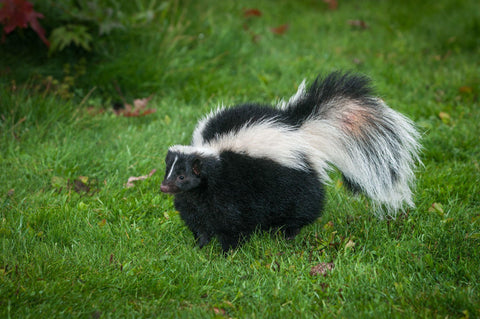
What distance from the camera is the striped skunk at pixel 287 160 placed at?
362cm

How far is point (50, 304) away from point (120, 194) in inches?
61.1

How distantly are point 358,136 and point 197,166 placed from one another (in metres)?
1.15

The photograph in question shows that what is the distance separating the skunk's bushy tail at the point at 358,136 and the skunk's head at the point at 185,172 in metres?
0.74

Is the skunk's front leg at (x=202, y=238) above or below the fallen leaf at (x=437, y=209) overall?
below

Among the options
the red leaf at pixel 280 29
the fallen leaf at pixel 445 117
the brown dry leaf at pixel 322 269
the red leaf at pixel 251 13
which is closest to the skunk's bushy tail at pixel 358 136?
the brown dry leaf at pixel 322 269

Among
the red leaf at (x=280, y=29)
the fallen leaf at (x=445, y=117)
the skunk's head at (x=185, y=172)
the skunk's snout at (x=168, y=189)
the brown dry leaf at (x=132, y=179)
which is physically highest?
the red leaf at (x=280, y=29)

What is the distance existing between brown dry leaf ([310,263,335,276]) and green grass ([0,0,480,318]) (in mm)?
51

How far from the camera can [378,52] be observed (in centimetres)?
756

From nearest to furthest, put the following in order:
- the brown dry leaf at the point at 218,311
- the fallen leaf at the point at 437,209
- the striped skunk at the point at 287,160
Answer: the brown dry leaf at the point at 218,311 < the striped skunk at the point at 287,160 < the fallen leaf at the point at 437,209

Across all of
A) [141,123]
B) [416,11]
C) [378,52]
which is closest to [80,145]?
[141,123]

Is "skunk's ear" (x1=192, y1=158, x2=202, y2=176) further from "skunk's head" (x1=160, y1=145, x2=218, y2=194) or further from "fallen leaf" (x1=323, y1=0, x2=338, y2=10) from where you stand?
"fallen leaf" (x1=323, y1=0, x2=338, y2=10)

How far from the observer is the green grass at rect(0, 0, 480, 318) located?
121 inches

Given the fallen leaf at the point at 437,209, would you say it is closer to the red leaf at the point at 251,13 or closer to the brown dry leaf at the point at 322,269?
the brown dry leaf at the point at 322,269

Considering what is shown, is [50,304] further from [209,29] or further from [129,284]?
[209,29]
